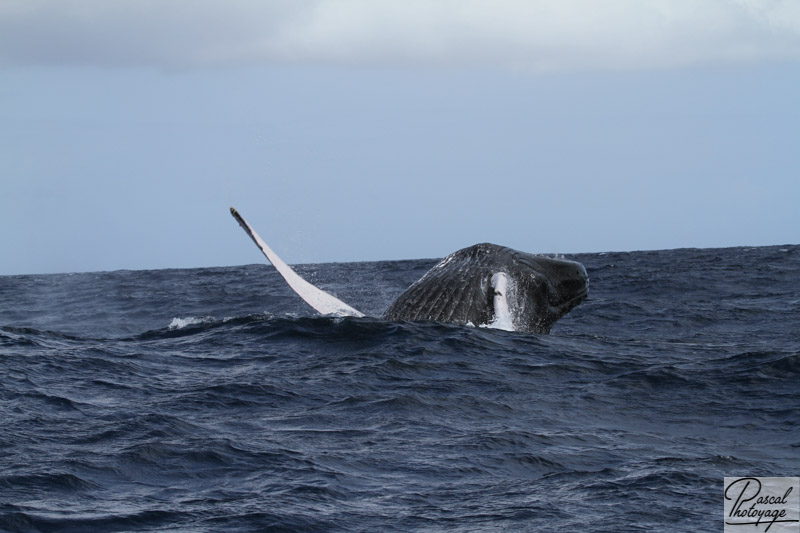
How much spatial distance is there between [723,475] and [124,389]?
6.12 meters

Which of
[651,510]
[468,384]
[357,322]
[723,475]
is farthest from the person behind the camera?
[357,322]

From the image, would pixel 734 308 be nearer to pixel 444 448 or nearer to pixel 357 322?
pixel 357 322

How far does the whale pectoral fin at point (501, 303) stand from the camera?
11219 millimetres

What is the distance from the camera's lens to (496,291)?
11.3 meters

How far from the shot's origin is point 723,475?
20.9 feet

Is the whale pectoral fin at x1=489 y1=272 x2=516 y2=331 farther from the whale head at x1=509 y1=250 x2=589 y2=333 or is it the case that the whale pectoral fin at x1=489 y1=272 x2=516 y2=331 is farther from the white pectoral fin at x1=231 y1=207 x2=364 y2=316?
the white pectoral fin at x1=231 y1=207 x2=364 y2=316

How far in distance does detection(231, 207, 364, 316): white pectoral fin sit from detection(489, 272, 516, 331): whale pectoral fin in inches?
81.8

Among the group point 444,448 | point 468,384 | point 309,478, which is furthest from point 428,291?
point 309,478

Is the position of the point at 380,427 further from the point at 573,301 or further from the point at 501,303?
the point at 573,301
